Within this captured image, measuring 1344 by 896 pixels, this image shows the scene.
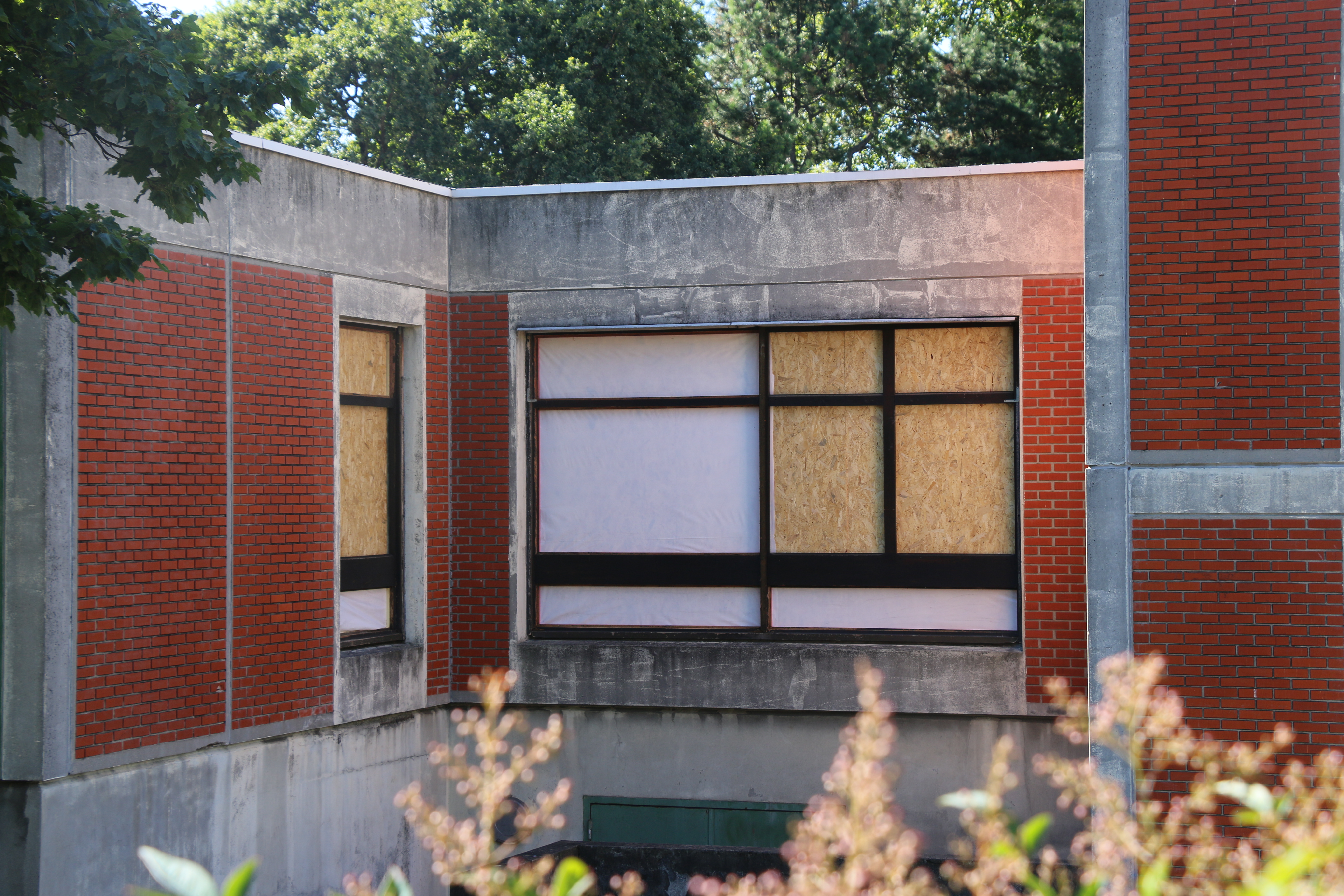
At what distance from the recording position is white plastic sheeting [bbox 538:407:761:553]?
33.4 ft

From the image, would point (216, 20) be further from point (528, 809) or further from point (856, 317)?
point (528, 809)

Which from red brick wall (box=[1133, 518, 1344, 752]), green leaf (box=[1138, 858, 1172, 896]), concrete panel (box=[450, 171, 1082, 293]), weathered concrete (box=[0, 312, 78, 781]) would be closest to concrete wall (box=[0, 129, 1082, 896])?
concrete panel (box=[450, 171, 1082, 293])

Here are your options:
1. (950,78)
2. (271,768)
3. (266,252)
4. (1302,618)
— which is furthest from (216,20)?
(1302,618)

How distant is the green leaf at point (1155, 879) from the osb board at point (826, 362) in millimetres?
7650

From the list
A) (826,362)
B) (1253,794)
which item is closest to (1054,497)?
(826,362)

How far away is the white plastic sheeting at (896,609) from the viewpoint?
9.74 m

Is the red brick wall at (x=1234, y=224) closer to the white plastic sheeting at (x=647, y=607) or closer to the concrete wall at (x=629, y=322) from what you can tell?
the concrete wall at (x=629, y=322)

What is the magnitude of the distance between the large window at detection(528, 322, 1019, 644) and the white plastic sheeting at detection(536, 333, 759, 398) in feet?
0.05

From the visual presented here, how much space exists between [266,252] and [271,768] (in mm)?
3697

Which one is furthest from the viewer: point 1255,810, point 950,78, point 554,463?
point 950,78

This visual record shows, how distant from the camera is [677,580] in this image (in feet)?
33.7

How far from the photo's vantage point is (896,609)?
988 cm

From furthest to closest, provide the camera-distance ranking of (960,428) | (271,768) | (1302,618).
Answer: (960,428), (271,768), (1302,618)

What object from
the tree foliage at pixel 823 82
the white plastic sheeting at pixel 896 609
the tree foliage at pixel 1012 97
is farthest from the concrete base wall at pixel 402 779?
the tree foliage at pixel 1012 97
